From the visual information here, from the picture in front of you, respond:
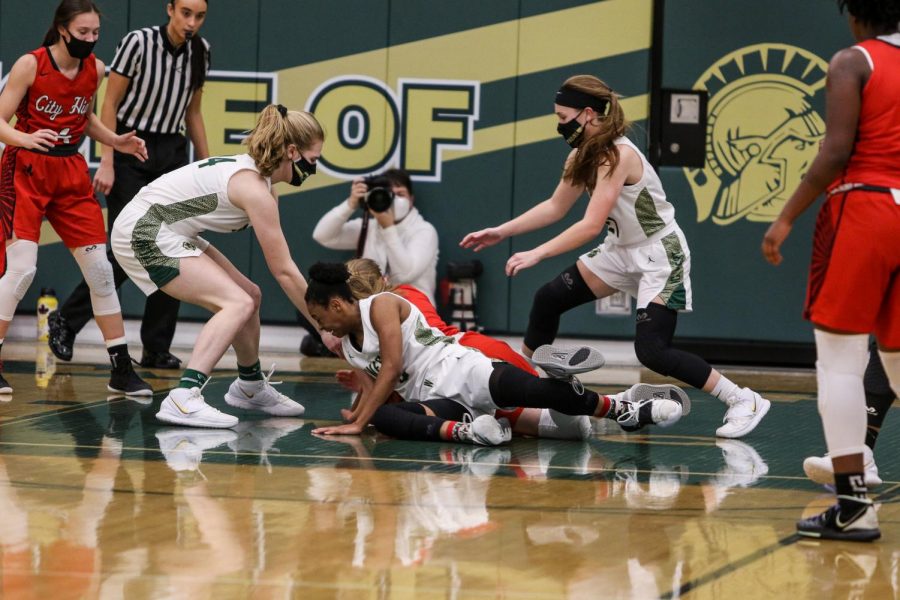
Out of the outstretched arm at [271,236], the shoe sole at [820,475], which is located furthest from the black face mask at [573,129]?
the shoe sole at [820,475]

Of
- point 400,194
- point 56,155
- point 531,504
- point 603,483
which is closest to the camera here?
point 531,504

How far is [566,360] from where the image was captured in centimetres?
509

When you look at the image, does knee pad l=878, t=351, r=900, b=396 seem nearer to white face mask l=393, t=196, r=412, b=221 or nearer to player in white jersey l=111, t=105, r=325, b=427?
player in white jersey l=111, t=105, r=325, b=427

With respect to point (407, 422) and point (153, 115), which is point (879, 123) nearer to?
point (407, 422)

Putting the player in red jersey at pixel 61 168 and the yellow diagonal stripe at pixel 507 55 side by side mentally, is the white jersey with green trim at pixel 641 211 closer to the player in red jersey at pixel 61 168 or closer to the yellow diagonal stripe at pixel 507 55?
the player in red jersey at pixel 61 168

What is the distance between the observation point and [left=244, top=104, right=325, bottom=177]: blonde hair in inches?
217

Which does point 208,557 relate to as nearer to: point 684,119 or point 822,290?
point 822,290

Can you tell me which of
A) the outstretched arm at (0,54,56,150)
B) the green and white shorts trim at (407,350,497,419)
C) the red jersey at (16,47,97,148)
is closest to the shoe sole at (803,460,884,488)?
the green and white shorts trim at (407,350,497,419)

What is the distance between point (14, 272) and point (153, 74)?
4.74 feet

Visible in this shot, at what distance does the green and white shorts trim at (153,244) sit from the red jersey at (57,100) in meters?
0.72

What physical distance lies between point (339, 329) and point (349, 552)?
1.89m

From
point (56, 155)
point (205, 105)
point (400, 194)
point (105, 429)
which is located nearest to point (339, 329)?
point (105, 429)

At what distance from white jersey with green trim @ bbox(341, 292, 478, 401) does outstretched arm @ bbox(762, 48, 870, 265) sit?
1.99 meters

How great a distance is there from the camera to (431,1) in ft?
28.7
